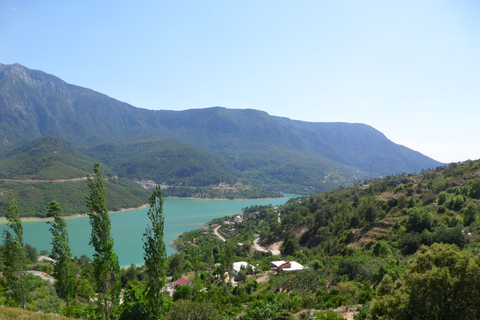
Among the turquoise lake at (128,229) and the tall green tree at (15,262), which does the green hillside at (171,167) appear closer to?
the turquoise lake at (128,229)

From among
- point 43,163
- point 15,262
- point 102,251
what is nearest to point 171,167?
point 43,163

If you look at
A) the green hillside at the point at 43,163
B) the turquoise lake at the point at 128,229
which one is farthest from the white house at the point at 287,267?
the green hillside at the point at 43,163

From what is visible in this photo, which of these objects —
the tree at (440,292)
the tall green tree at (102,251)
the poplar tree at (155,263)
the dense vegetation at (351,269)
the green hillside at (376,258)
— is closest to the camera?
the tree at (440,292)

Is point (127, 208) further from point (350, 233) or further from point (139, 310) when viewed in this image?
point (139, 310)

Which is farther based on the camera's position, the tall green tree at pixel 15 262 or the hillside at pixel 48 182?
the hillside at pixel 48 182

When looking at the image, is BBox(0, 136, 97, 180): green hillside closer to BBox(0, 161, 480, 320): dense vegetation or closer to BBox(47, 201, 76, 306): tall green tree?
BBox(0, 161, 480, 320): dense vegetation

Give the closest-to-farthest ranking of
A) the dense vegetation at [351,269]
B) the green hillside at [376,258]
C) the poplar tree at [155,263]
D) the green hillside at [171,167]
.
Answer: the green hillside at [376,258], the dense vegetation at [351,269], the poplar tree at [155,263], the green hillside at [171,167]

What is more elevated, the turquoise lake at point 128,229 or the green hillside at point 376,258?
the green hillside at point 376,258
